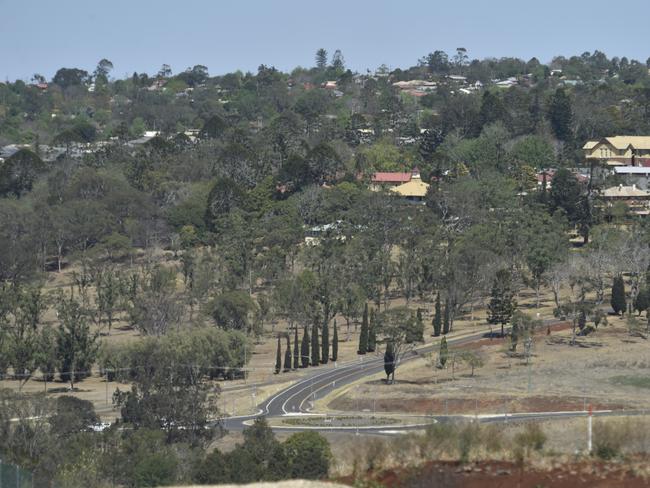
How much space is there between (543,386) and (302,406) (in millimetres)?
13039

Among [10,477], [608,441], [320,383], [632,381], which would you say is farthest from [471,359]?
[10,477]

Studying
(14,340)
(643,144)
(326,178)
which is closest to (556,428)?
(14,340)

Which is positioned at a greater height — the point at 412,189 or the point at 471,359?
the point at 412,189

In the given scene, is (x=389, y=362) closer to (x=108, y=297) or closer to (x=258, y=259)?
(x=108, y=297)

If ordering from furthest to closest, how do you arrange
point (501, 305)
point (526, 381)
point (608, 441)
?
1. point (501, 305)
2. point (526, 381)
3. point (608, 441)

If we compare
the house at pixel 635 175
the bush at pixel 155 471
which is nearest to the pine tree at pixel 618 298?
the house at pixel 635 175

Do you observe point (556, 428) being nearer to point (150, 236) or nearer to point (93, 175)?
point (150, 236)

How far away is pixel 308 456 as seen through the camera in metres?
50.7

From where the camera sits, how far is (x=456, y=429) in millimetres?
48344

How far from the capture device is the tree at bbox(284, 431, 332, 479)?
162 ft

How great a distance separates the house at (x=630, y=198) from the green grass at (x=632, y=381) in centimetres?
5222

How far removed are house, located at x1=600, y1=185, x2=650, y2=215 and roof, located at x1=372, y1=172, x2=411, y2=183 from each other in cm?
2558

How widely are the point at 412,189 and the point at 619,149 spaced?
33.6 meters

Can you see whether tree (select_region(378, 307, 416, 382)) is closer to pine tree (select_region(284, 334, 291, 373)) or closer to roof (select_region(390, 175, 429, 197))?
pine tree (select_region(284, 334, 291, 373))
